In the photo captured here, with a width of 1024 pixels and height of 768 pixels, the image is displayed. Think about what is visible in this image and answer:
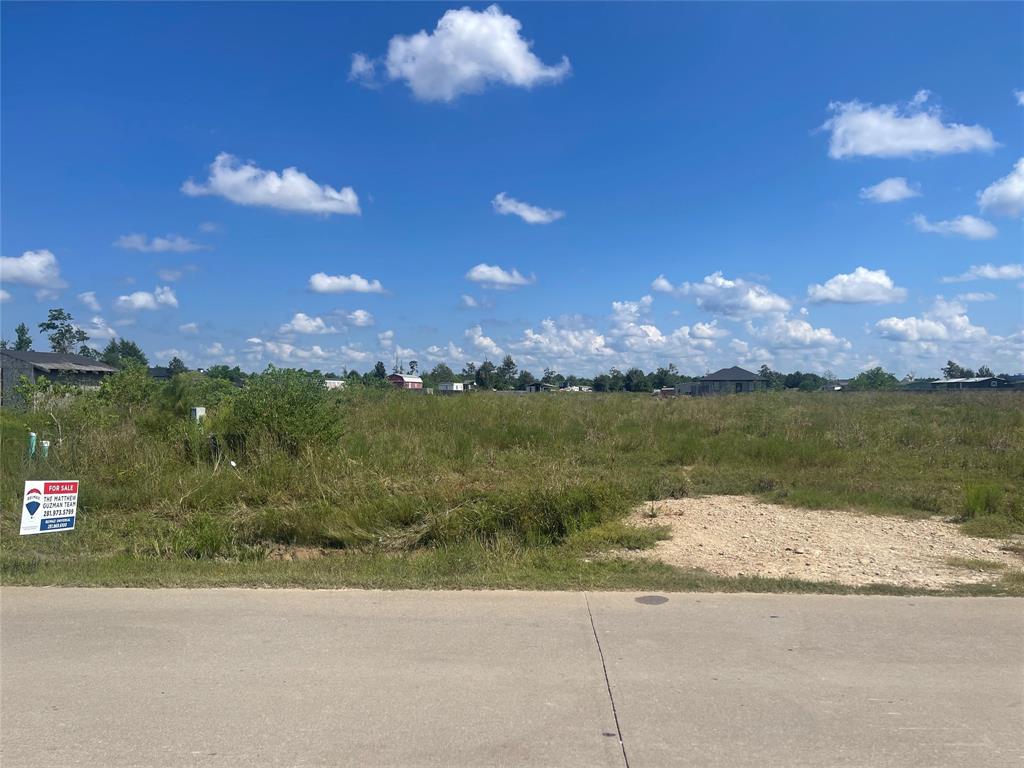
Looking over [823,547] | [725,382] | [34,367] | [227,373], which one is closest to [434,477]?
[823,547]

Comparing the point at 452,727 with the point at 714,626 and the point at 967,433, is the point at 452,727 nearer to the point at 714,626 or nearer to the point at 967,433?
the point at 714,626

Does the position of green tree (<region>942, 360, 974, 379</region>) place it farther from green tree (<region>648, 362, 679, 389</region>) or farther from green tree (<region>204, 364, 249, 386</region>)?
green tree (<region>204, 364, 249, 386</region>)

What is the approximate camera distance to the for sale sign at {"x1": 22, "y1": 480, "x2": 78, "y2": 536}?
723 centimetres

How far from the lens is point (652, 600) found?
5930 mm

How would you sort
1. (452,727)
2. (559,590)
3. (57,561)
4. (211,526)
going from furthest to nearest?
(211,526), (57,561), (559,590), (452,727)

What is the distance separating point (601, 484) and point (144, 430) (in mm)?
10333

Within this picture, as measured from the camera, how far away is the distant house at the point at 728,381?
46500 millimetres

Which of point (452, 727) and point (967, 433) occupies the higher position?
point (967, 433)

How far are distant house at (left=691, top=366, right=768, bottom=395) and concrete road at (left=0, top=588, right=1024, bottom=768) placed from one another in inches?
1598

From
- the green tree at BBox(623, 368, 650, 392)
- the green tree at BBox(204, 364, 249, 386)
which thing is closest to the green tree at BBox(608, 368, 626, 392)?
the green tree at BBox(623, 368, 650, 392)

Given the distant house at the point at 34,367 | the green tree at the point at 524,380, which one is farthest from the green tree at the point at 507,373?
the distant house at the point at 34,367

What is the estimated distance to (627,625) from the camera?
5262mm

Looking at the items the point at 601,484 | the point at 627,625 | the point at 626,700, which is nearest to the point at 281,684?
the point at 626,700

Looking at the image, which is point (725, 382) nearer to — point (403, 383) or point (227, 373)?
point (403, 383)
